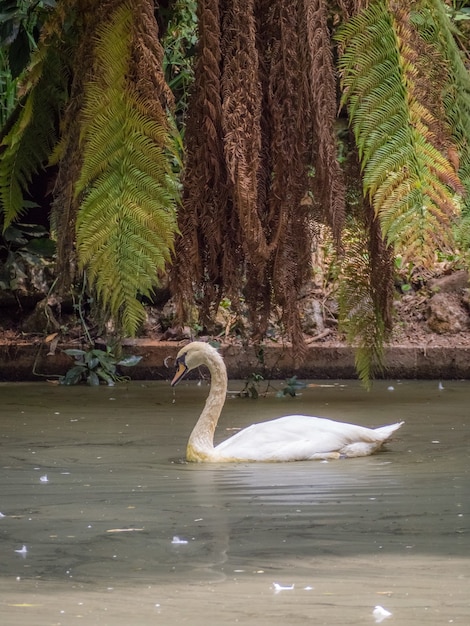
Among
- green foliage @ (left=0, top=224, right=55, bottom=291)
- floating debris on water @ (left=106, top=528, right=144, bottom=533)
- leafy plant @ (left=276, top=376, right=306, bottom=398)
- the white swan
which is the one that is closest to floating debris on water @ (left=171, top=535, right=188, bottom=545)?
floating debris on water @ (left=106, top=528, right=144, bottom=533)

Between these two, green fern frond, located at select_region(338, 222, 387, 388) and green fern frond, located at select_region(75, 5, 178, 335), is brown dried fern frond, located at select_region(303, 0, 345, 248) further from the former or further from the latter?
green fern frond, located at select_region(338, 222, 387, 388)

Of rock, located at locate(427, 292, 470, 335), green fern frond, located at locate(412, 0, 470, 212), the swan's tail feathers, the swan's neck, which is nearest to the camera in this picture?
green fern frond, located at locate(412, 0, 470, 212)

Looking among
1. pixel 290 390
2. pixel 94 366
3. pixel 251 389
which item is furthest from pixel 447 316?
pixel 94 366

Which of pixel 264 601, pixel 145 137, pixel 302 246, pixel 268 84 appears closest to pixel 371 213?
pixel 302 246

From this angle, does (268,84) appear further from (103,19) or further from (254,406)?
(254,406)

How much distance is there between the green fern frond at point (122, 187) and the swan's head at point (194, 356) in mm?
3770

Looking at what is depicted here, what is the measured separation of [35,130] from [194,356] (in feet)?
11.7

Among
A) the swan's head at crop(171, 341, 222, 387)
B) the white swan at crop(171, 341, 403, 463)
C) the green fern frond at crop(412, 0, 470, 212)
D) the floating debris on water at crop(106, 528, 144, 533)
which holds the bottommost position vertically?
the floating debris on water at crop(106, 528, 144, 533)

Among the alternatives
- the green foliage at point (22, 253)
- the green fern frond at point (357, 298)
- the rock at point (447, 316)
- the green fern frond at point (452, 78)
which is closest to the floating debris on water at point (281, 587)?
the green fern frond at point (357, 298)

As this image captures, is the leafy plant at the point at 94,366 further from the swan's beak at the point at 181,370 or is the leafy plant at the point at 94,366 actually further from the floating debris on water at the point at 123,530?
the floating debris on water at the point at 123,530

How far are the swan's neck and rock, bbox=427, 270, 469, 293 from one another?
352 centimetres

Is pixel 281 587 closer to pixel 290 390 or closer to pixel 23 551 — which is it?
pixel 23 551

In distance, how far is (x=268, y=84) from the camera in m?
3.06

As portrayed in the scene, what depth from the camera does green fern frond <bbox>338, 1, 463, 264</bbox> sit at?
2.66 m
